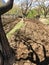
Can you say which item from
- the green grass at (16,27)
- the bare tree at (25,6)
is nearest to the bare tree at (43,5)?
the bare tree at (25,6)

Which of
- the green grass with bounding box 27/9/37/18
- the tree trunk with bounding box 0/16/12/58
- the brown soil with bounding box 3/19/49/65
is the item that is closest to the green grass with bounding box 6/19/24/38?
the brown soil with bounding box 3/19/49/65

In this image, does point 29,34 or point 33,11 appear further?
point 33,11

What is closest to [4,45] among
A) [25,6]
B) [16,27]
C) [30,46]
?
[30,46]

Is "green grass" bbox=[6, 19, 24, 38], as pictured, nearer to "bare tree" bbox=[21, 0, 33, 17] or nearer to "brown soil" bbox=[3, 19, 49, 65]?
"brown soil" bbox=[3, 19, 49, 65]

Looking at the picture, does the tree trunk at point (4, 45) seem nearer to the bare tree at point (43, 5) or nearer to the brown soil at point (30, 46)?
the brown soil at point (30, 46)

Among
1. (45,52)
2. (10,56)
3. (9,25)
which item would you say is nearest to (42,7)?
(9,25)

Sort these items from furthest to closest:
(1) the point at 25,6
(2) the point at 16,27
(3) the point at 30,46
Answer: (1) the point at 25,6, (2) the point at 16,27, (3) the point at 30,46

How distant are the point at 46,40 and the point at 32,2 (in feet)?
79.1

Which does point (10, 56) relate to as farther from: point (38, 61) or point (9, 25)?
point (9, 25)

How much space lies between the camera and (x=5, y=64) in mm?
5297

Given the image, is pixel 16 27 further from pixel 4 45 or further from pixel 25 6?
pixel 25 6

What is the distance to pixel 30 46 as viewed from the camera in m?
8.45

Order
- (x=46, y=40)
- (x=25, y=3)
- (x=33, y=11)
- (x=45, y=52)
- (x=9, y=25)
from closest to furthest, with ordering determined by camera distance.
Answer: (x=45, y=52) < (x=46, y=40) < (x=9, y=25) < (x=25, y=3) < (x=33, y=11)

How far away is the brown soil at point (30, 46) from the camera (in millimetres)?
7836
